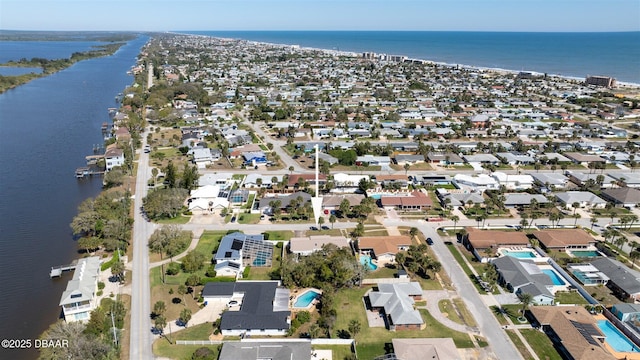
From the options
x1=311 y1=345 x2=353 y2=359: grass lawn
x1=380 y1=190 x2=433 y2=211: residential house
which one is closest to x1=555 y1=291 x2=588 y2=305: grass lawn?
x1=380 y1=190 x2=433 y2=211: residential house

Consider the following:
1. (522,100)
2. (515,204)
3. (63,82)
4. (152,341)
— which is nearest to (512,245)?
(515,204)

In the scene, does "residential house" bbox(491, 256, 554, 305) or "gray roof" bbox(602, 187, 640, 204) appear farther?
"gray roof" bbox(602, 187, 640, 204)

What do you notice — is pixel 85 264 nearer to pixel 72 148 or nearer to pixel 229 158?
pixel 229 158

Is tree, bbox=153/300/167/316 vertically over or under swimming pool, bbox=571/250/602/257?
under

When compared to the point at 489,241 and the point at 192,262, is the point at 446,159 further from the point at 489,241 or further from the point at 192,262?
the point at 192,262

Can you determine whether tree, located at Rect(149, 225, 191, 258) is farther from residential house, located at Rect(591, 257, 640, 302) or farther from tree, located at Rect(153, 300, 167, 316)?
residential house, located at Rect(591, 257, 640, 302)

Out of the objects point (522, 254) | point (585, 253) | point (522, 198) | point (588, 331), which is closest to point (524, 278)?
point (522, 254)

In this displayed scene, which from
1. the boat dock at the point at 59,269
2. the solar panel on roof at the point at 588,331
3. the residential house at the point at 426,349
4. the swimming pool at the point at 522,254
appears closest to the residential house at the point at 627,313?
the solar panel on roof at the point at 588,331
